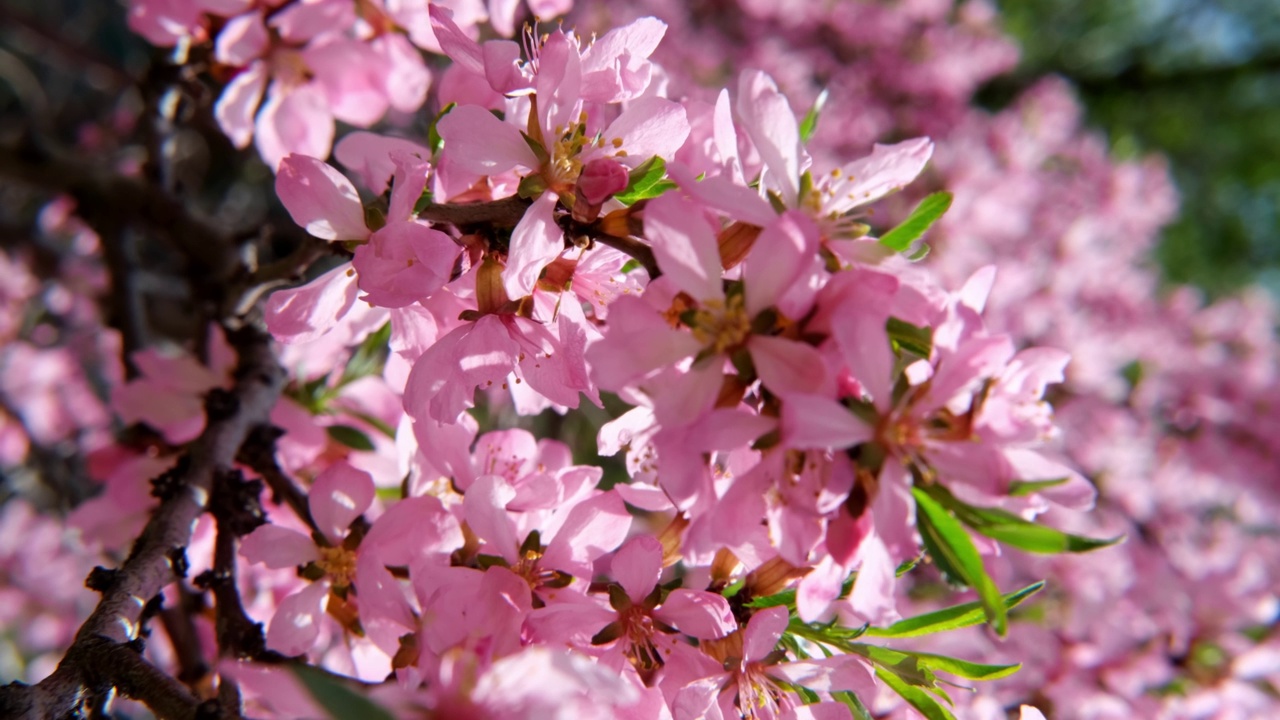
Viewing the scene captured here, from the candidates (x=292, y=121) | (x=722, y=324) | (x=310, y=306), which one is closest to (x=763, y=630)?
(x=722, y=324)

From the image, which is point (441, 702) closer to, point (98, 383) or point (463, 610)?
point (463, 610)

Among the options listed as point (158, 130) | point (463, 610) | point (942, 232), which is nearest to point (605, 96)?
point (463, 610)

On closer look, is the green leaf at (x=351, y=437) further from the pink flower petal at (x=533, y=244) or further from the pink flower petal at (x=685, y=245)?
the pink flower petal at (x=685, y=245)

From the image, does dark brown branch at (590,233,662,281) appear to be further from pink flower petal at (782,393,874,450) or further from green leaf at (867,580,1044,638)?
green leaf at (867,580,1044,638)

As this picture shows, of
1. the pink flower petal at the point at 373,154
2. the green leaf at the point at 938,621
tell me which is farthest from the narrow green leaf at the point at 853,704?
the pink flower petal at the point at 373,154

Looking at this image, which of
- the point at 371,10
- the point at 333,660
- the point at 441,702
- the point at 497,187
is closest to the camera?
the point at 441,702
